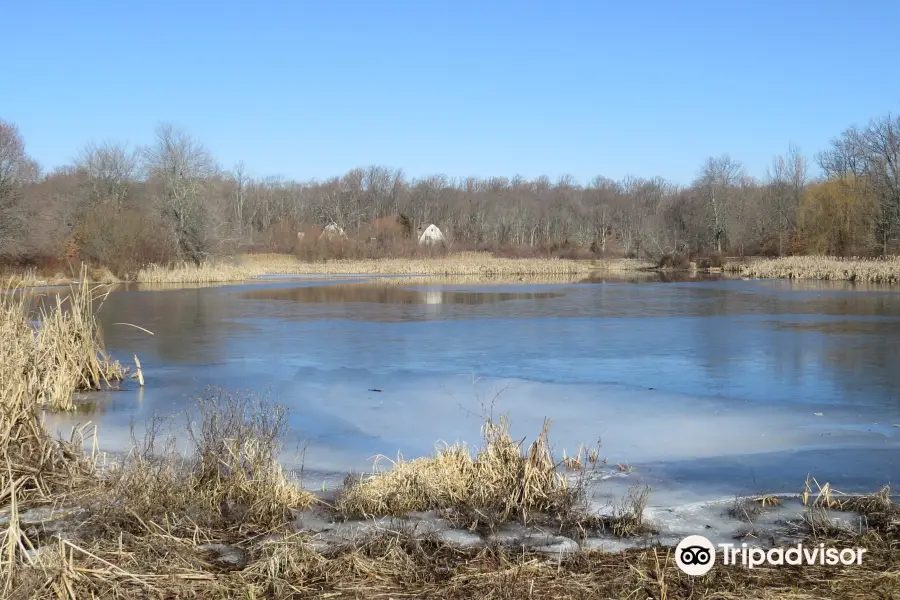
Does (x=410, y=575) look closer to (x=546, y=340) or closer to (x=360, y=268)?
(x=546, y=340)

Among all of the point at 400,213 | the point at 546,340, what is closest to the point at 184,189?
the point at 546,340

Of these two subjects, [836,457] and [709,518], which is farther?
[836,457]

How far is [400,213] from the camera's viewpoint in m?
86.8

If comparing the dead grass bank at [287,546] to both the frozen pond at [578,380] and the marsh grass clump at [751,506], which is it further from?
the frozen pond at [578,380]

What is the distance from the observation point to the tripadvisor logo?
3578 millimetres

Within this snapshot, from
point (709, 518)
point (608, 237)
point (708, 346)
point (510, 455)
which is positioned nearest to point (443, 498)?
point (510, 455)

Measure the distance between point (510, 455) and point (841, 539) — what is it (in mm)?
1892

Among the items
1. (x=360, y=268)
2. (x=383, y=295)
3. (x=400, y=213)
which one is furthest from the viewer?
(x=400, y=213)

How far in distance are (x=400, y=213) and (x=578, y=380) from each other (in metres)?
78.3

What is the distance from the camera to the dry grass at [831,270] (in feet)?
99.1

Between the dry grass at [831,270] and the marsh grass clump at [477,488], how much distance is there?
1150 inches

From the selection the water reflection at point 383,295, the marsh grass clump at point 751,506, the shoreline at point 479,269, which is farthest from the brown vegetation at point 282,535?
the shoreline at point 479,269

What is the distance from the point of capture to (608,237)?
87.4 meters

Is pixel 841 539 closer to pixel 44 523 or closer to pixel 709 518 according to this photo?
pixel 709 518
